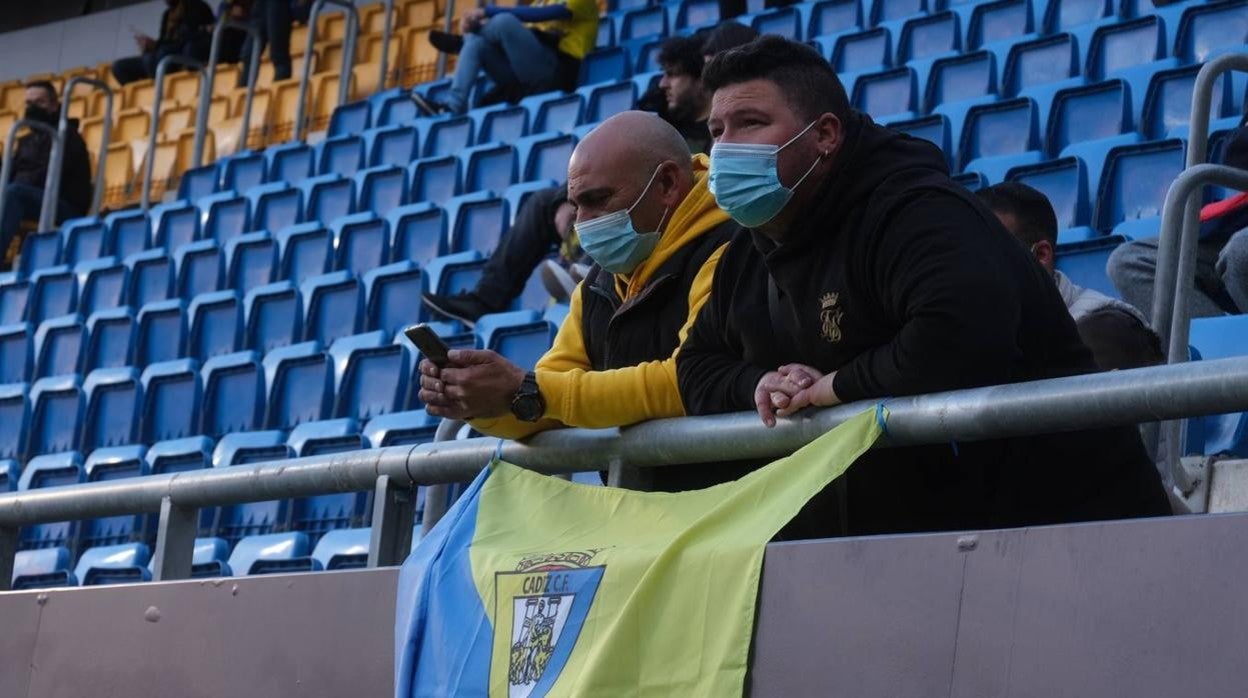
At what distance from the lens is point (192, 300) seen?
8.71 m

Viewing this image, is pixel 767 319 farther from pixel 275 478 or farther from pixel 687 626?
pixel 275 478

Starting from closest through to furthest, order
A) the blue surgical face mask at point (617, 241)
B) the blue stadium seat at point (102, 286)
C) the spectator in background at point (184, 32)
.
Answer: the blue surgical face mask at point (617, 241), the blue stadium seat at point (102, 286), the spectator in background at point (184, 32)

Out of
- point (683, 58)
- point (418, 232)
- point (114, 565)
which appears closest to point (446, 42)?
point (418, 232)

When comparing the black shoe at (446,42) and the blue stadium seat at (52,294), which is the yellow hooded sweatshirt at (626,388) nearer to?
the blue stadium seat at (52,294)

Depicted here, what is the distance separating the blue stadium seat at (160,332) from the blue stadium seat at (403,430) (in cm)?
271

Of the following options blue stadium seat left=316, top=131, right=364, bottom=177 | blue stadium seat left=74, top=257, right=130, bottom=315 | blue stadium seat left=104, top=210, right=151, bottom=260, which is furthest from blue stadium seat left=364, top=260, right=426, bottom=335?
blue stadium seat left=104, top=210, right=151, bottom=260

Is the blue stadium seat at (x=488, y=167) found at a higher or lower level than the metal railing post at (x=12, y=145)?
lower

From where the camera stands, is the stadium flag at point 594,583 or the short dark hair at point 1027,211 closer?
the stadium flag at point 594,583

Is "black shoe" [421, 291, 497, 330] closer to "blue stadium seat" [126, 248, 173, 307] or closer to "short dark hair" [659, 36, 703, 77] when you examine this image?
"short dark hair" [659, 36, 703, 77]

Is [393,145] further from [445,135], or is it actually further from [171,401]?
[171,401]

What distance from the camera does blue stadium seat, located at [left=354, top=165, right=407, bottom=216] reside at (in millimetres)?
9445

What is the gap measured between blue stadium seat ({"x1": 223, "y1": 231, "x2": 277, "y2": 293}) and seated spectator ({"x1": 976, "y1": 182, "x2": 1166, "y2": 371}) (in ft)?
18.6

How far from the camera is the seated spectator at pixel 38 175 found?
A: 1179cm

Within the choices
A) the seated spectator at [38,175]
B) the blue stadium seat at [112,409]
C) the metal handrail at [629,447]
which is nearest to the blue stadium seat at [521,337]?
the blue stadium seat at [112,409]
